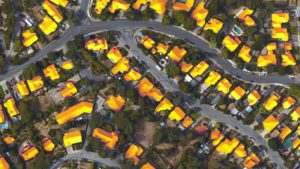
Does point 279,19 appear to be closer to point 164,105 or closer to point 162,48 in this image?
point 162,48

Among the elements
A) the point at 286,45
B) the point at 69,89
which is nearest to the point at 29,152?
the point at 69,89

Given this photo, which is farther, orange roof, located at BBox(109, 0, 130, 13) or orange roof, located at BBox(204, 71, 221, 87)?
orange roof, located at BBox(109, 0, 130, 13)

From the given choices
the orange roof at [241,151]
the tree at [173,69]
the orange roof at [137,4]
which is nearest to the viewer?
the tree at [173,69]

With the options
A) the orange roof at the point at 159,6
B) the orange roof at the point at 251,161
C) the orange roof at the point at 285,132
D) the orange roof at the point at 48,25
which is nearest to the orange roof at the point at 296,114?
the orange roof at the point at 285,132

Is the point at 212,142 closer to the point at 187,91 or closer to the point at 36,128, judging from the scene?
the point at 187,91

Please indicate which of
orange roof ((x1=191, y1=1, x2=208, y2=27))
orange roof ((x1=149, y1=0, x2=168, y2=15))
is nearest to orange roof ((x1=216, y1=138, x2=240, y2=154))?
orange roof ((x1=191, y1=1, x2=208, y2=27))

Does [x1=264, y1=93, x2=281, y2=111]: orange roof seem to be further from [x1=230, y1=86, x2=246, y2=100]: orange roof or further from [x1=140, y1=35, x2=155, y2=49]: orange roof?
[x1=140, y1=35, x2=155, y2=49]: orange roof

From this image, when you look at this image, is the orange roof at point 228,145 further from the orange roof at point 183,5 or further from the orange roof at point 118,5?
the orange roof at point 118,5
